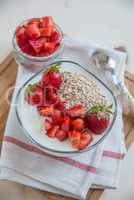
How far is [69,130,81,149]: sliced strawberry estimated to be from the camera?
2.66ft

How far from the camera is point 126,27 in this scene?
3.46ft

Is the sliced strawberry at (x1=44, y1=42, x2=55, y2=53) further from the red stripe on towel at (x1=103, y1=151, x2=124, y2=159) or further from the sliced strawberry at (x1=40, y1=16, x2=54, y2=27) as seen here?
the red stripe on towel at (x1=103, y1=151, x2=124, y2=159)

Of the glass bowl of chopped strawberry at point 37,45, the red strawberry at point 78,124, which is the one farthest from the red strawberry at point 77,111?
the glass bowl of chopped strawberry at point 37,45

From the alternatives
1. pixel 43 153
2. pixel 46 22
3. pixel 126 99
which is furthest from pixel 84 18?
pixel 43 153

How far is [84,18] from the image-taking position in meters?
1.06

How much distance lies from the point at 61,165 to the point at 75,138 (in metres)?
0.06

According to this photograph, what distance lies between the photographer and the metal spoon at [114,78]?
0.89 meters

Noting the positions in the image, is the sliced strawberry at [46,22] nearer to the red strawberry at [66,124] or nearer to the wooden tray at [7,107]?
the wooden tray at [7,107]

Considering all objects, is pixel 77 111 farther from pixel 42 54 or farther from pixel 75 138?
pixel 42 54

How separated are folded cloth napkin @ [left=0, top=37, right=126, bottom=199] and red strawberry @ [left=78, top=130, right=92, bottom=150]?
0.03 m

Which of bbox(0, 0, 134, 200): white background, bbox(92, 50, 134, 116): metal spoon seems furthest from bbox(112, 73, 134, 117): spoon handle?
bbox(0, 0, 134, 200): white background

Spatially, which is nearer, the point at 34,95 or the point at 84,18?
the point at 34,95

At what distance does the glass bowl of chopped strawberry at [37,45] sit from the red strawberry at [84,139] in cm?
18

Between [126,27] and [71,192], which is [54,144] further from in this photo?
[126,27]
